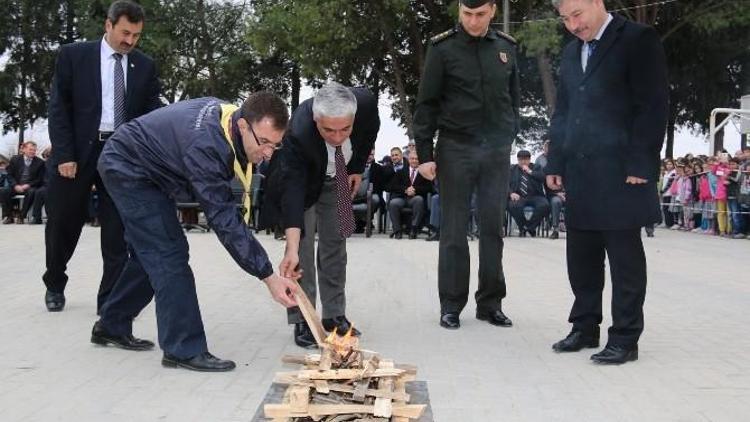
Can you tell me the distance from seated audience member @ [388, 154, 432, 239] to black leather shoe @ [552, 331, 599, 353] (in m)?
10.8

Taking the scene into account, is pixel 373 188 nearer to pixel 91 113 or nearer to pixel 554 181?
pixel 91 113

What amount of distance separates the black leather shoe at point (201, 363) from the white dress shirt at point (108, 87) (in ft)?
7.06

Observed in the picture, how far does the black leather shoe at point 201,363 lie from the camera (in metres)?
4.71

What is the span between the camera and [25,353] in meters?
5.13

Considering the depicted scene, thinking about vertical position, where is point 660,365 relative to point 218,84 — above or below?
below

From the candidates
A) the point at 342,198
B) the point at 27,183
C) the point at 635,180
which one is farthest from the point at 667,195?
the point at 635,180

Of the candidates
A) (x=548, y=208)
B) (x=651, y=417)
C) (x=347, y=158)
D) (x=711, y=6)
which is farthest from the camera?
(x=711, y=6)

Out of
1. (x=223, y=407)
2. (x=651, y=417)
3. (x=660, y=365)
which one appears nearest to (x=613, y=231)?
(x=660, y=365)

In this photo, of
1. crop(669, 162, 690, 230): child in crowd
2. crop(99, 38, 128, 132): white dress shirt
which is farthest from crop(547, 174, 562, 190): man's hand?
crop(669, 162, 690, 230): child in crowd

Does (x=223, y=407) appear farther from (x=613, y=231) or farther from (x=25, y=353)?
(x=613, y=231)

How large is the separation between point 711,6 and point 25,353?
90.1 ft

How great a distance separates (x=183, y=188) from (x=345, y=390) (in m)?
1.54

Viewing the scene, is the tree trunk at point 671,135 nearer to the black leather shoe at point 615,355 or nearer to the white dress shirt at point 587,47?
the white dress shirt at point 587,47

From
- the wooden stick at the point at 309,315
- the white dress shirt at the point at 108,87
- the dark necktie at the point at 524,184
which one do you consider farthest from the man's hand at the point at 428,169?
the dark necktie at the point at 524,184
